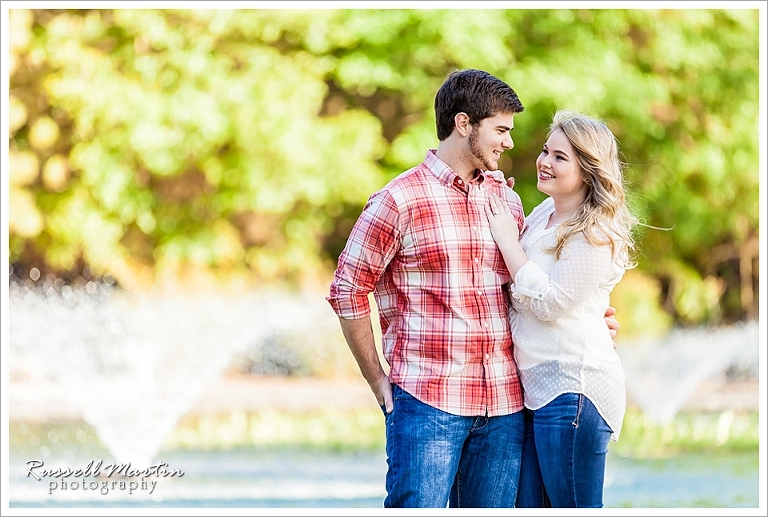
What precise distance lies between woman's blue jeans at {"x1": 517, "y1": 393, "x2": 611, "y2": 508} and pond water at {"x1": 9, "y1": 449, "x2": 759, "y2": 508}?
3.23 meters

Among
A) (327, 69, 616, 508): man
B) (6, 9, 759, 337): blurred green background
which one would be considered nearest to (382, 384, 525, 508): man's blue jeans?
(327, 69, 616, 508): man

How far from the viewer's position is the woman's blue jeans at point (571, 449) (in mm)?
2801

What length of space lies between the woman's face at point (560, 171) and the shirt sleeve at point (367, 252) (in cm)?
44

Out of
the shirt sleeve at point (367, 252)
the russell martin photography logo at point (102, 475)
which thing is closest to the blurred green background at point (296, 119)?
the russell martin photography logo at point (102, 475)

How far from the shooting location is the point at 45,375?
35.7 feet

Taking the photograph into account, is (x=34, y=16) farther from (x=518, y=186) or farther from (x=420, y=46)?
(x=518, y=186)

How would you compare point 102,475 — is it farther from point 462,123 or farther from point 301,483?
point 462,123

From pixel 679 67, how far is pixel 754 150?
1236 mm

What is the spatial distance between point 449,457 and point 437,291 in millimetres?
450

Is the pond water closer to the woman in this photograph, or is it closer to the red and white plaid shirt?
the red and white plaid shirt

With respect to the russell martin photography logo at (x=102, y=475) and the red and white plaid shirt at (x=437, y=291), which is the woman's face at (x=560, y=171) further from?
the russell martin photography logo at (x=102, y=475)

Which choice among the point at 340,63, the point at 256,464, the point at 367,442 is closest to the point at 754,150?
the point at 340,63

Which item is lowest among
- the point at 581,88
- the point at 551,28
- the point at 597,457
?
the point at 597,457

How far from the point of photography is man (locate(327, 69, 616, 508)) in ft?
9.27
